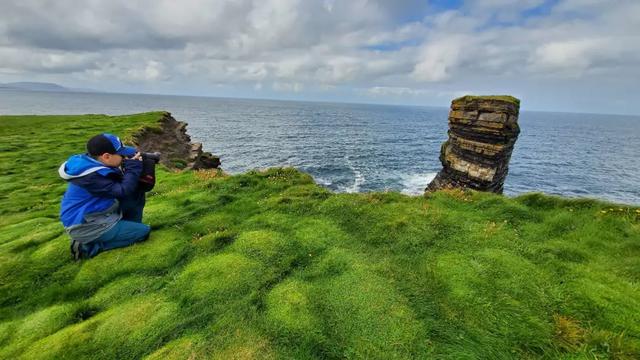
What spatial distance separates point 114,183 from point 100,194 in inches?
19.0

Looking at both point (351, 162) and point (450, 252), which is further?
point (351, 162)

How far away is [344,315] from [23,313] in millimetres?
8400

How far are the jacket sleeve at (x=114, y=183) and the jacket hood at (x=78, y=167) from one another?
5.8 inches

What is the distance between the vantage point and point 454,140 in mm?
46406

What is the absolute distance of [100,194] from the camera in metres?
9.20

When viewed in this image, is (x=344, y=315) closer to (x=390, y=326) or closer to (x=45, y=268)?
(x=390, y=326)

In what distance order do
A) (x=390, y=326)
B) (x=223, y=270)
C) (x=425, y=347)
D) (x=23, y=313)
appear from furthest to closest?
(x=223, y=270) < (x=23, y=313) < (x=390, y=326) < (x=425, y=347)

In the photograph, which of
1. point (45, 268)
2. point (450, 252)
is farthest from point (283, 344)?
point (45, 268)

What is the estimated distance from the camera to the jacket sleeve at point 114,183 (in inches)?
351

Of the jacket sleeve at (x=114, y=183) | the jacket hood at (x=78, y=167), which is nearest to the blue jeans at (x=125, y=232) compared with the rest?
→ the jacket sleeve at (x=114, y=183)

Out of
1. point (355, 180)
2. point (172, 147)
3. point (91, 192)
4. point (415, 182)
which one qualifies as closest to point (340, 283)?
point (91, 192)

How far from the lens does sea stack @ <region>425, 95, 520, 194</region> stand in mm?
39219

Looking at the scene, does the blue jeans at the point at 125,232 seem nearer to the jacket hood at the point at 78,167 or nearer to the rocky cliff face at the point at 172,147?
the jacket hood at the point at 78,167

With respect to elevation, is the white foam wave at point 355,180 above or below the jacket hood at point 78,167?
below
